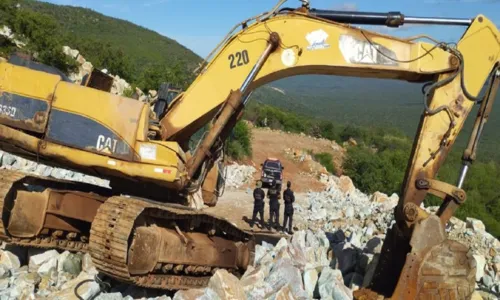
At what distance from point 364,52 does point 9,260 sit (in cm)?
466

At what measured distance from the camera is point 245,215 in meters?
15.1

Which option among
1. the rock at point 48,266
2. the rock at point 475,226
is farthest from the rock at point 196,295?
the rock at point 475,226

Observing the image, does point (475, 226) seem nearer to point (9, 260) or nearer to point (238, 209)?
point (238, 209)

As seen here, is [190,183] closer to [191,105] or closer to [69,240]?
[191,105]

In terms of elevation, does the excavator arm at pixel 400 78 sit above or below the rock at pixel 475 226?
above

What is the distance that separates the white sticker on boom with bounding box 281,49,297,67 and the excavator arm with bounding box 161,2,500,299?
0.4 inches

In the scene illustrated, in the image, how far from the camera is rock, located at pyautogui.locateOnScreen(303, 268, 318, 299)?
19.7 ft

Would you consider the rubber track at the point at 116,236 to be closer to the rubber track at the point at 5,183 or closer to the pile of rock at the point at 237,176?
the rubber track at the point at 5,183

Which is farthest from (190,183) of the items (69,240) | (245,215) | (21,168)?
(245,215)

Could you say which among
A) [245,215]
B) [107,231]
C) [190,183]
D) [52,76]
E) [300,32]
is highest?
[300,32]

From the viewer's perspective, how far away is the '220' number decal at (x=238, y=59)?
6249 mm

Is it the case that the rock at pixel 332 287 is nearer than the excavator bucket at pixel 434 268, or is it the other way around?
the excavator bucket at pixel 434 268

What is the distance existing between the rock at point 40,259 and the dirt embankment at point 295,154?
1810 centimetres

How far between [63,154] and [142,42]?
82514mm
